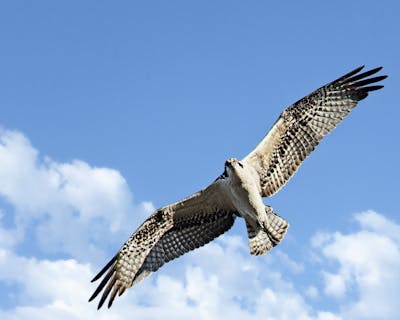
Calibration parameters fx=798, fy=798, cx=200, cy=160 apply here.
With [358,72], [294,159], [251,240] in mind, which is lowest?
[251,240]

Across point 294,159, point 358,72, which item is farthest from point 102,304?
point 358,72

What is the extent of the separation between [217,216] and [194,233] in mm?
563

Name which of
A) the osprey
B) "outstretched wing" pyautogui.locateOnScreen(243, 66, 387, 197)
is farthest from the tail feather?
"outstretched wing" pyautogui.locateOnScreen(243, 66, 387, 197)

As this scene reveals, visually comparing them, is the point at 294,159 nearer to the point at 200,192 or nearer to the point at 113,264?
the point at 200,192

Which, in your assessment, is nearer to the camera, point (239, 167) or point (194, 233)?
point (239, 167)

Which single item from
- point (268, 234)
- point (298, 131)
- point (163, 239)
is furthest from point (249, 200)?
point (163, 239)

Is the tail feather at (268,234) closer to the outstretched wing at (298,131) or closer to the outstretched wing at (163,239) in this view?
the outstretched wing at (298,131)

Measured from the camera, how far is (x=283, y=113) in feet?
44.9

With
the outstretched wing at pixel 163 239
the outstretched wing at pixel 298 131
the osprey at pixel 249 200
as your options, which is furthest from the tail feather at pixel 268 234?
the outstretched wing at pixel 163 239

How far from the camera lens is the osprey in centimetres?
1345

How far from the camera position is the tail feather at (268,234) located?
1347cm

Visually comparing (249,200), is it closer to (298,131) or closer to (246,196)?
(246,196)

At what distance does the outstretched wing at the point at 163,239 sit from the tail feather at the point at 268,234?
841mm

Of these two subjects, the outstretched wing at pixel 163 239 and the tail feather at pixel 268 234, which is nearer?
the tail feather at pixel 268 234
